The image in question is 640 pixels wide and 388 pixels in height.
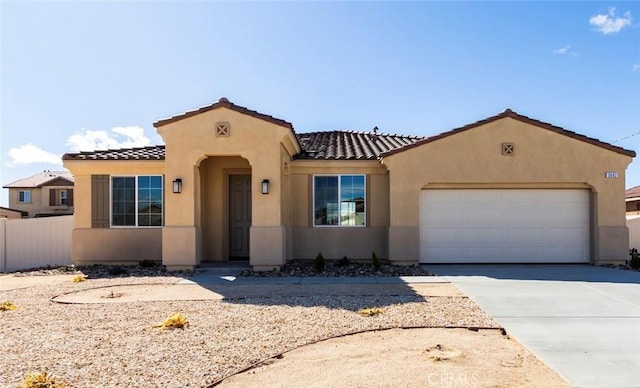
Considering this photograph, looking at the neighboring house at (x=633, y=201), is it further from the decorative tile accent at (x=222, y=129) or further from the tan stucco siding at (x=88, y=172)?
the tan stucco siding at (x=88, y=172)

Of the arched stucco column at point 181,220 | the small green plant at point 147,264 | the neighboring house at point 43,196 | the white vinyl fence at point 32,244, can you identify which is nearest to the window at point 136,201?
the small green plant at point 147,264

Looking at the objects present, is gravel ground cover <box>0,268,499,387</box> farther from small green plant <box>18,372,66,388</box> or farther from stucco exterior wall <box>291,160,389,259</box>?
stucco exterior wall <box>291,160,389,259</box>

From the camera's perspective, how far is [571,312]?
758cm

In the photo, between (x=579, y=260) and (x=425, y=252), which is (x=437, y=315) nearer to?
(x=425, y=252)

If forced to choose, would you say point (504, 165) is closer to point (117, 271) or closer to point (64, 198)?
point (117, 271)

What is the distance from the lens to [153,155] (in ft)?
46.3

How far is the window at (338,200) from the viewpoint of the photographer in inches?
548

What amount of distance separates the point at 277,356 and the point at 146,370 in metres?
1.48

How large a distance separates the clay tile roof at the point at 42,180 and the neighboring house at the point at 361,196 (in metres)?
38.8

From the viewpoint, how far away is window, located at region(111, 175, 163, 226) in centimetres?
1405

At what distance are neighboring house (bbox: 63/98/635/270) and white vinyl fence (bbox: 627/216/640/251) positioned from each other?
473 cm

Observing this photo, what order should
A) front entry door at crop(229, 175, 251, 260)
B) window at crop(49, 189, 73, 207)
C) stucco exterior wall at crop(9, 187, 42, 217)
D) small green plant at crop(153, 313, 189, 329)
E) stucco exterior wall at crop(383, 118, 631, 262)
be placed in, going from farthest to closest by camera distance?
1. stucco exterior wall at crop(9, 187, 42, 217)
2. window at crop(49, 189, 73, 207)
3. front entry door at crop(229, 175, 251, 260)
4. stucco exterior wall at crop(383, 118, 631, 262)
5. small green plant at crop(153, 313, 189, 329)

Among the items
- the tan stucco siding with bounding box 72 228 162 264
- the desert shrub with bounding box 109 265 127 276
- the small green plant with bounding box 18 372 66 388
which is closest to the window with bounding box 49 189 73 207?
the tan stucco siding with bounding box 72 228 162 264

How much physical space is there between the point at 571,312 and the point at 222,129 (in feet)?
30.1
